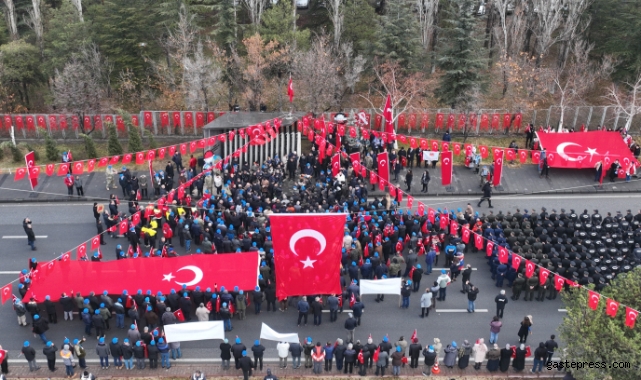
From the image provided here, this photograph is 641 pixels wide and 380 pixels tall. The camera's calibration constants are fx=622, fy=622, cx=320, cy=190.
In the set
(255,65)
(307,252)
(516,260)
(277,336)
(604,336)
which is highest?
(255,65)

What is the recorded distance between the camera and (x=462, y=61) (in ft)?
116

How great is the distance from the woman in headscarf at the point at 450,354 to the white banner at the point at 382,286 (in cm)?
296

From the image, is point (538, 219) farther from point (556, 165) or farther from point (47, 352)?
point (47, 352)

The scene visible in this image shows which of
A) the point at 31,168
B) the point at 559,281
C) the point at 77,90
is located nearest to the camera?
the point at 559,281

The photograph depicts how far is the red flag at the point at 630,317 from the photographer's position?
17.0m

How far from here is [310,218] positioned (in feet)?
61.4

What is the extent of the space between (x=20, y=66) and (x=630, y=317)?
120 feet

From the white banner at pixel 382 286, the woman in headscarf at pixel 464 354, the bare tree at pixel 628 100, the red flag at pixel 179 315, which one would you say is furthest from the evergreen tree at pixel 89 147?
the bare tree at pixel 628 100

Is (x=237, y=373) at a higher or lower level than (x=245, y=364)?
lower

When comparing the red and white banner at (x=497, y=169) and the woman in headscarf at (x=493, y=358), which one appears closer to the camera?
the woman in headscarf at (x=493, y=358)

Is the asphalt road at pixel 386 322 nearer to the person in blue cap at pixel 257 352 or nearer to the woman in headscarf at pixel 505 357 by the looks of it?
the person in blue cap at pixel 257 352

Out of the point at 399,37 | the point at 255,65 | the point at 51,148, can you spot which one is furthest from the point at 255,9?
the point at 51,148

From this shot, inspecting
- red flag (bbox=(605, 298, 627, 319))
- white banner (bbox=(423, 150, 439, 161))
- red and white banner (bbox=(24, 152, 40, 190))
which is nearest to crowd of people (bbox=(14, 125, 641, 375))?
red flag (bbox=(605, 298, 627, 319))

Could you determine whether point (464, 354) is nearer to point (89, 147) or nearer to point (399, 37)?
point (399, 37)
